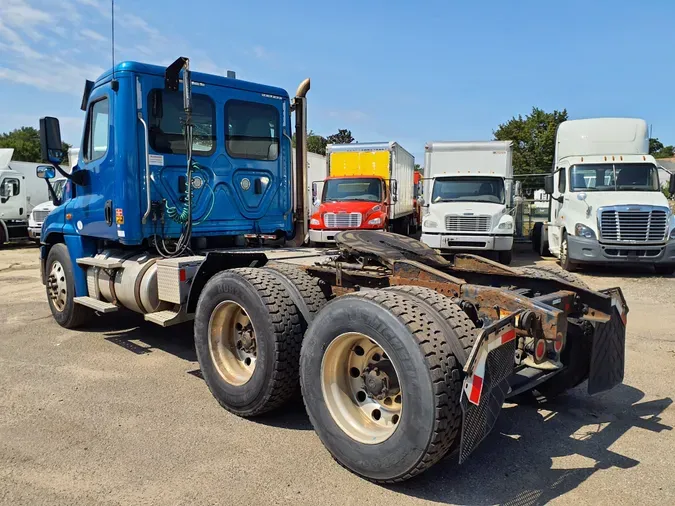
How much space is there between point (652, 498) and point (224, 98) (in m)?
Result: 5.30

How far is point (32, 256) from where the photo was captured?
1694 centimetres

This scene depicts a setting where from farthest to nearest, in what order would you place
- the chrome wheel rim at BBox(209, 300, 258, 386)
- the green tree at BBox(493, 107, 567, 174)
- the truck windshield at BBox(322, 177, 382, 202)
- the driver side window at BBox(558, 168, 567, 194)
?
the green tree at BBox(493, 107, 567, 174) < the truck windshield at BBox(322, 177, 382, 202) < the driver side window at BBox(558, 168, 567, 194) < the chrome wheel rim at BBox(209, 300, 258, 386)

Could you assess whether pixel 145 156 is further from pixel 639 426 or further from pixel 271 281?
pixel 639 426

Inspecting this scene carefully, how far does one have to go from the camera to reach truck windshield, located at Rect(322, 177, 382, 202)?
1595 centimetres

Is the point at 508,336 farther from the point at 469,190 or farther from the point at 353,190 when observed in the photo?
the point at 353,190

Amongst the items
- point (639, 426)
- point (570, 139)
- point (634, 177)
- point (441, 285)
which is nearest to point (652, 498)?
point (639, 426)

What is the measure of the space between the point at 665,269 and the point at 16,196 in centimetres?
2065

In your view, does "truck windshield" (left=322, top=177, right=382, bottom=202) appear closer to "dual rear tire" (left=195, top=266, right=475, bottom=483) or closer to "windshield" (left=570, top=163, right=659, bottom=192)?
"windshield" (left=570, top=163, right=659, bottom=192)

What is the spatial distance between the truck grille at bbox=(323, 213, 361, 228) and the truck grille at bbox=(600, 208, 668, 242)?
252 inches

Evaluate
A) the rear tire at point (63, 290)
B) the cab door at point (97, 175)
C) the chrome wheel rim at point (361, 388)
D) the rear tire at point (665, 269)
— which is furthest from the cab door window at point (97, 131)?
the rear tire at point (665, 269)

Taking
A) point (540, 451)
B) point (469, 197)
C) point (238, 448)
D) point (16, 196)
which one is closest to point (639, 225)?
point (469, 197)

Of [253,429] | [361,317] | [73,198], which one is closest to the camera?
[361,317]

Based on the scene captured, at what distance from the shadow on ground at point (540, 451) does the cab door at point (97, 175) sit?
425 centimetres

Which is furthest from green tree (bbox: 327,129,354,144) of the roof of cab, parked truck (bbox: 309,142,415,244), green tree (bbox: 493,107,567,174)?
the roof of cab
